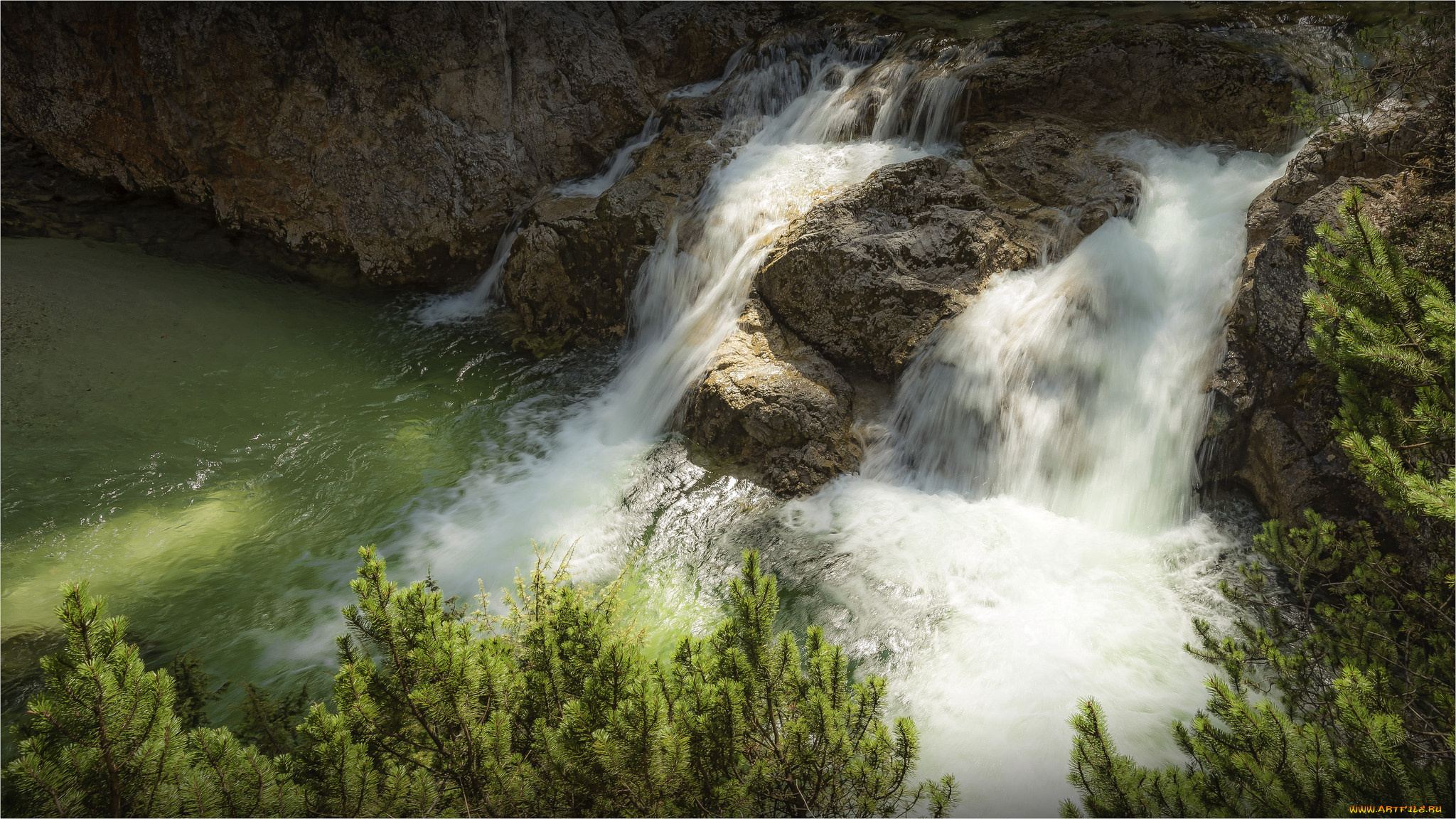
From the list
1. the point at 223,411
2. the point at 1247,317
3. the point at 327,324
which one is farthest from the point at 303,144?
the point at 1247,317

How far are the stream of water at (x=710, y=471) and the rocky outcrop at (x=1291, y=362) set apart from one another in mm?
257

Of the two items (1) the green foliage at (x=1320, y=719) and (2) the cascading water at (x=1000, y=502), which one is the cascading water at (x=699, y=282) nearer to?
(2) the cascading water at (x=1000, y=502)

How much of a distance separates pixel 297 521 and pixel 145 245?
5557 mm

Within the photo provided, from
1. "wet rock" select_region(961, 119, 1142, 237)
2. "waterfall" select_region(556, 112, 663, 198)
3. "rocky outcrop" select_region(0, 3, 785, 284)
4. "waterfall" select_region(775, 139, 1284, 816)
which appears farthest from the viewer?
"waterfall" select_region(556, 112, 663, 198)

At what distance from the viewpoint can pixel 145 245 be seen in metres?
8.02

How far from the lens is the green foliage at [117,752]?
157 centimetres

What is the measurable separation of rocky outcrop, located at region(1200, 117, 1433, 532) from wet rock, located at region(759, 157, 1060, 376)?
5.48ft

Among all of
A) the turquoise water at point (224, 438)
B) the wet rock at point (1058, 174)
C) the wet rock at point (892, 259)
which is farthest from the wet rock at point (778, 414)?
the wet rock at point (1058, 174)

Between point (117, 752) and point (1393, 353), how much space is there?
3964 millimetres

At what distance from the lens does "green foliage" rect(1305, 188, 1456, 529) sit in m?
2.24

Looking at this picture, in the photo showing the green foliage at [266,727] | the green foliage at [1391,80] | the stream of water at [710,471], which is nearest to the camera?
the green foliage at [266,727]

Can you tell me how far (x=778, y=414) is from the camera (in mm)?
5262

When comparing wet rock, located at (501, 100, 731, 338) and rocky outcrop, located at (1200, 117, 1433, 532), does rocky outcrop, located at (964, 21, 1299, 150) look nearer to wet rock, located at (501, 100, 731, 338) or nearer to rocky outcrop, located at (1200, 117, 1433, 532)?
rocky outcrop, located at (1200, 117, 1433, 532)

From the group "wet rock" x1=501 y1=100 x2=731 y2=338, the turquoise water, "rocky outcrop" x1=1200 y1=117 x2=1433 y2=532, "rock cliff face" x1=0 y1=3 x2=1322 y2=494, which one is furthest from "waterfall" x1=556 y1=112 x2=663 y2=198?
"rocky outcrop" x1=1200 y1=117 x2=1433 y2=532
